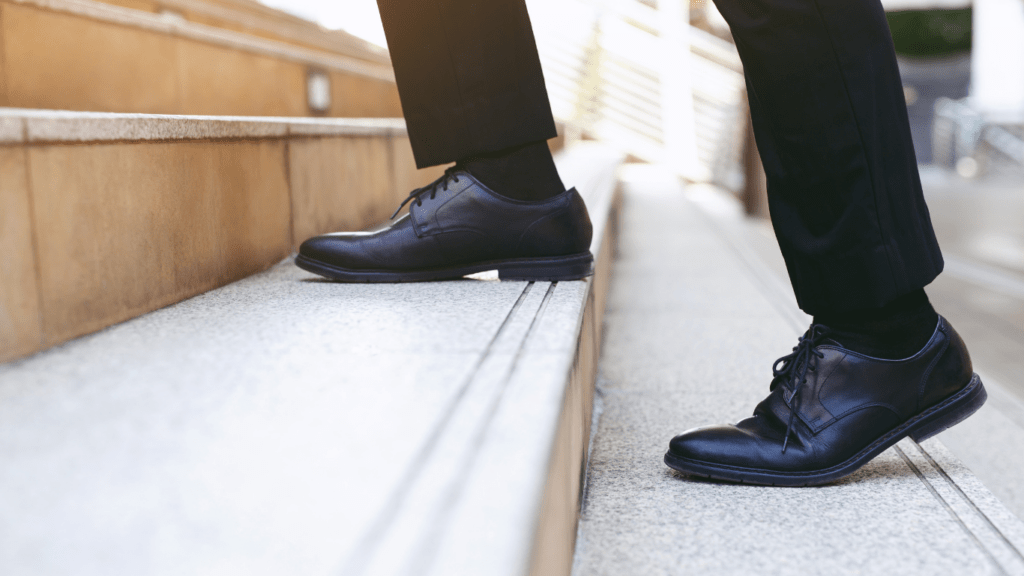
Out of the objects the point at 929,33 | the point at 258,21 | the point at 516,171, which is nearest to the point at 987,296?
the point at 258,21

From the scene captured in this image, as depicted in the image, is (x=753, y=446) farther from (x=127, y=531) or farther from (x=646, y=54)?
(x=646, y=54)

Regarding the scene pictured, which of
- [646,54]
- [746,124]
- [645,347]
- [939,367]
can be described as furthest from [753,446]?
[646,54]

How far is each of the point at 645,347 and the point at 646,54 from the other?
8.21 m

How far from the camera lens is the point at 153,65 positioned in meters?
1.62

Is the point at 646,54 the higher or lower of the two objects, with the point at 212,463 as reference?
higher

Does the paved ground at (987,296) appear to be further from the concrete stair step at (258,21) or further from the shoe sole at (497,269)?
the concrete stair step at (258,21)

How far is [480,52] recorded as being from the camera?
0.95 m

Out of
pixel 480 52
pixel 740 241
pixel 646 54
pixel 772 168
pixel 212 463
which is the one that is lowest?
pixel 740 241

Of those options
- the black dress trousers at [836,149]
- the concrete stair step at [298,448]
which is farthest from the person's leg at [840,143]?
the concrete stair step at [298,448]

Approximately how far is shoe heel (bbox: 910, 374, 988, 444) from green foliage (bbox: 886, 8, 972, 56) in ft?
75.4

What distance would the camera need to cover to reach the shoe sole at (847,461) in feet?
2.59

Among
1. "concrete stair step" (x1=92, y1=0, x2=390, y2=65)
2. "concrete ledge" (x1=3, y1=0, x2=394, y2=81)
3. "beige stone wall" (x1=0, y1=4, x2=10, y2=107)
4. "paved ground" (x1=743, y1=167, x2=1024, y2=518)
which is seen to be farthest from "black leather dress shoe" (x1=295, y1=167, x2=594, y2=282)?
"concrete stair step" (x1=92, y1=0, x2=390, y2=65)

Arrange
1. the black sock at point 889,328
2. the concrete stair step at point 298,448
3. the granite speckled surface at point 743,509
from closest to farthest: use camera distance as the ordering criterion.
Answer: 1. the concrete stair step at point 298,448
2. the granite speckled surface at point 743,509
3. the black sock at point 889,328

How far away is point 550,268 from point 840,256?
0.36 m
